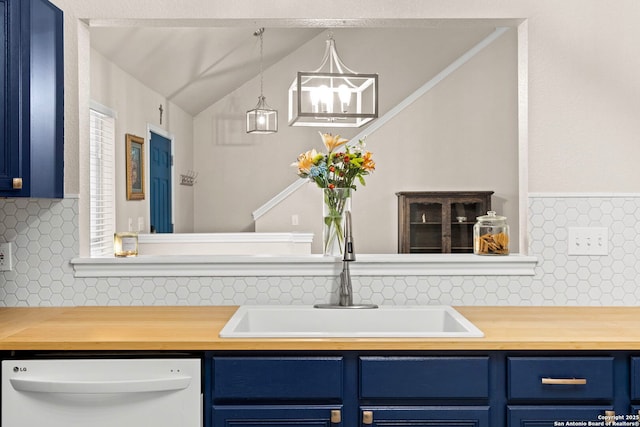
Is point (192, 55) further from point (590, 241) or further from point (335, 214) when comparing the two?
point (590, 241)

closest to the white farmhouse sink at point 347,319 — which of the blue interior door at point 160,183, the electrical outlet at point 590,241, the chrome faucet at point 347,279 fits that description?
the chrome faucet at point 347,279

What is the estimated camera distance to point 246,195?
8.14 metres

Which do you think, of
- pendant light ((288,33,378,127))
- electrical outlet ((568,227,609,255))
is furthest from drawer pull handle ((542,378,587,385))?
pendant light ((288,33,378,127))

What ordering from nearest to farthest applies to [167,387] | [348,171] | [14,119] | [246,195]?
[167,387]
[14,119]
[348,171]
[246,195]

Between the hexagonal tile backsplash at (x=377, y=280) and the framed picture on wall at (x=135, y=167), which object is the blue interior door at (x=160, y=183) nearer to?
the framed picture on wall at (x=135, y=167)

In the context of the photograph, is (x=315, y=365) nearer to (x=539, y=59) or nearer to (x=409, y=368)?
(x=409, y=368)

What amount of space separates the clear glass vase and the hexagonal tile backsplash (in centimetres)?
15

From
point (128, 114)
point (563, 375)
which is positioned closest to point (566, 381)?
point (563, 375)

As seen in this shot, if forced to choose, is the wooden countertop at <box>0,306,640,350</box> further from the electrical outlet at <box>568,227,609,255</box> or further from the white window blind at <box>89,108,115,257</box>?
the white window blind at <box>89,108,115,257</box>

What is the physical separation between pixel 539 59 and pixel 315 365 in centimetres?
146

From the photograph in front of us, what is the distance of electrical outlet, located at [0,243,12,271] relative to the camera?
7.62ft

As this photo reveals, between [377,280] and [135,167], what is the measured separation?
3.62 m

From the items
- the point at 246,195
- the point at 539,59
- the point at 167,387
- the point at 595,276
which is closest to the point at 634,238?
the point at 595,276

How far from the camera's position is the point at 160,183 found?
20.9 feet
